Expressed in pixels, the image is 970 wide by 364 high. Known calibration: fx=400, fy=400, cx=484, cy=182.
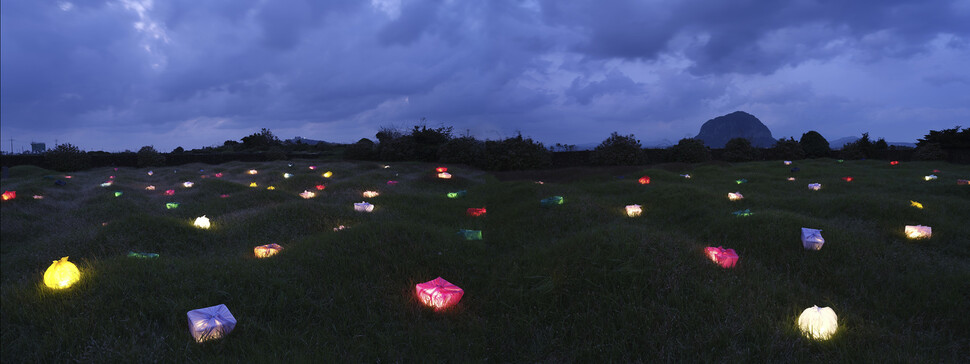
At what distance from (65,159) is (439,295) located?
3214cm

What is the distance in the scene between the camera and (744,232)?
21.5 feet

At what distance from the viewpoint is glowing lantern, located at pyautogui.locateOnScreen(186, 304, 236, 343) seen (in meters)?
3.50

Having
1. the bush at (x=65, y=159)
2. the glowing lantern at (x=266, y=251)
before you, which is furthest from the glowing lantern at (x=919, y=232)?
the bush at (x=65, y=159)

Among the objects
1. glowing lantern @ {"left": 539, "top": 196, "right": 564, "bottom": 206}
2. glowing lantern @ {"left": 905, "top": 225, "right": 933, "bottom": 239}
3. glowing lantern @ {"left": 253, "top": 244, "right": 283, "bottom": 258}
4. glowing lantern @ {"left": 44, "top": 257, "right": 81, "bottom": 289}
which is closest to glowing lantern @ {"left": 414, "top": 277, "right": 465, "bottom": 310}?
glowing lantern @ {"left": 253, "top": 244, "right": 283, "bottom": 258}

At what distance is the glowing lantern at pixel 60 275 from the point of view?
434cm

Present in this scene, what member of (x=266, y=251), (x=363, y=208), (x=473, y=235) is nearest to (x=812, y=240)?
(x=473, y=235)

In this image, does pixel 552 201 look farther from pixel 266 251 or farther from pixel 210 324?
pixel 210 324

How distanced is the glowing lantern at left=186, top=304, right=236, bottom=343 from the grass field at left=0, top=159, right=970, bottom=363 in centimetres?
8

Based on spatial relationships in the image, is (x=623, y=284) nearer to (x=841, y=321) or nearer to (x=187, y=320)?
(x=841, y=321)

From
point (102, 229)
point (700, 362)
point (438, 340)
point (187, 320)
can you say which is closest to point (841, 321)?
point (700, 362)

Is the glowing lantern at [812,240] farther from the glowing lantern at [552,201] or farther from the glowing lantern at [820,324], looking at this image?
the glowing lantern at [552,201]

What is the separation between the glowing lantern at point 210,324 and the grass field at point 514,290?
0.27 ft

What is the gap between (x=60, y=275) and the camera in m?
4.38

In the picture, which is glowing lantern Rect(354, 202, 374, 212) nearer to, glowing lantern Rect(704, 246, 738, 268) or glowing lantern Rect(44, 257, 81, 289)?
glowing lantern Rect(44, 257, 81, 289)
